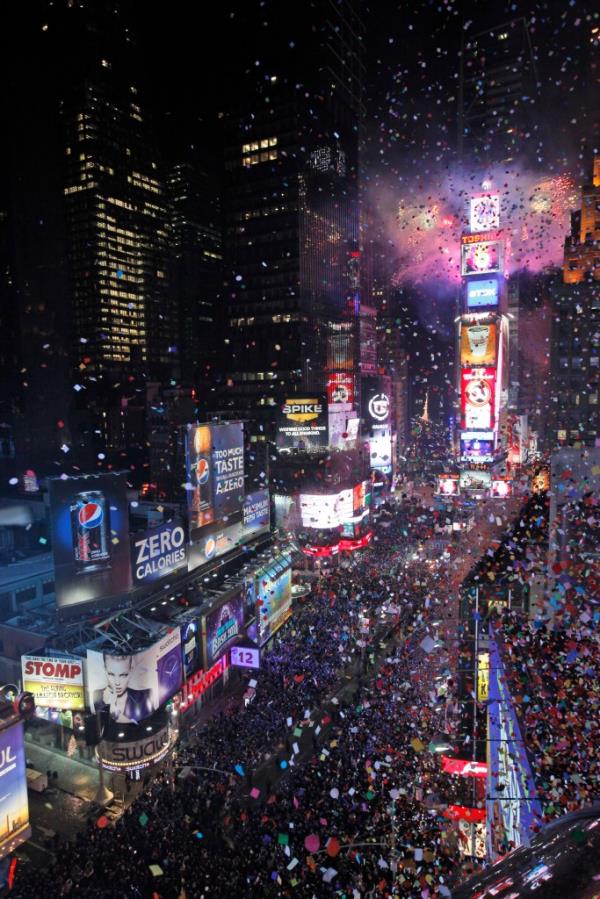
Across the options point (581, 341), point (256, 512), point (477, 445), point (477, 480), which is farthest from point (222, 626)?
point (581, 341)

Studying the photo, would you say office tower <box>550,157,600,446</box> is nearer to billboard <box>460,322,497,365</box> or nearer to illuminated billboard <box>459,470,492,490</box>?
illuminated billboard <box>459,470,492,490</box>

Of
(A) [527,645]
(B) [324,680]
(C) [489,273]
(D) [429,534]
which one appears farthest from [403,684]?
(C) [489,273]

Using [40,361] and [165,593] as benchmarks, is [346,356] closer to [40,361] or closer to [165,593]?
[40,361]

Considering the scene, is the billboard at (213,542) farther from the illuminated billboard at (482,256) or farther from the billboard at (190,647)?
the illuminated billboard at (482,256)

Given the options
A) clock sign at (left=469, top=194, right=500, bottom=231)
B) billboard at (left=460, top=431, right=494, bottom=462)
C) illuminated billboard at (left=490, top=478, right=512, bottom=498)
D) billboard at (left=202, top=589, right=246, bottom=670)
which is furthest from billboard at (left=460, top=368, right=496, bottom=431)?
billboard at (left=202, top=589, right=246, bottom=670)

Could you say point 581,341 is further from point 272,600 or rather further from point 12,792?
point 12,792

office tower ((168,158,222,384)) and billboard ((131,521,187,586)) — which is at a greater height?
office tower ((168,158,222,384))
